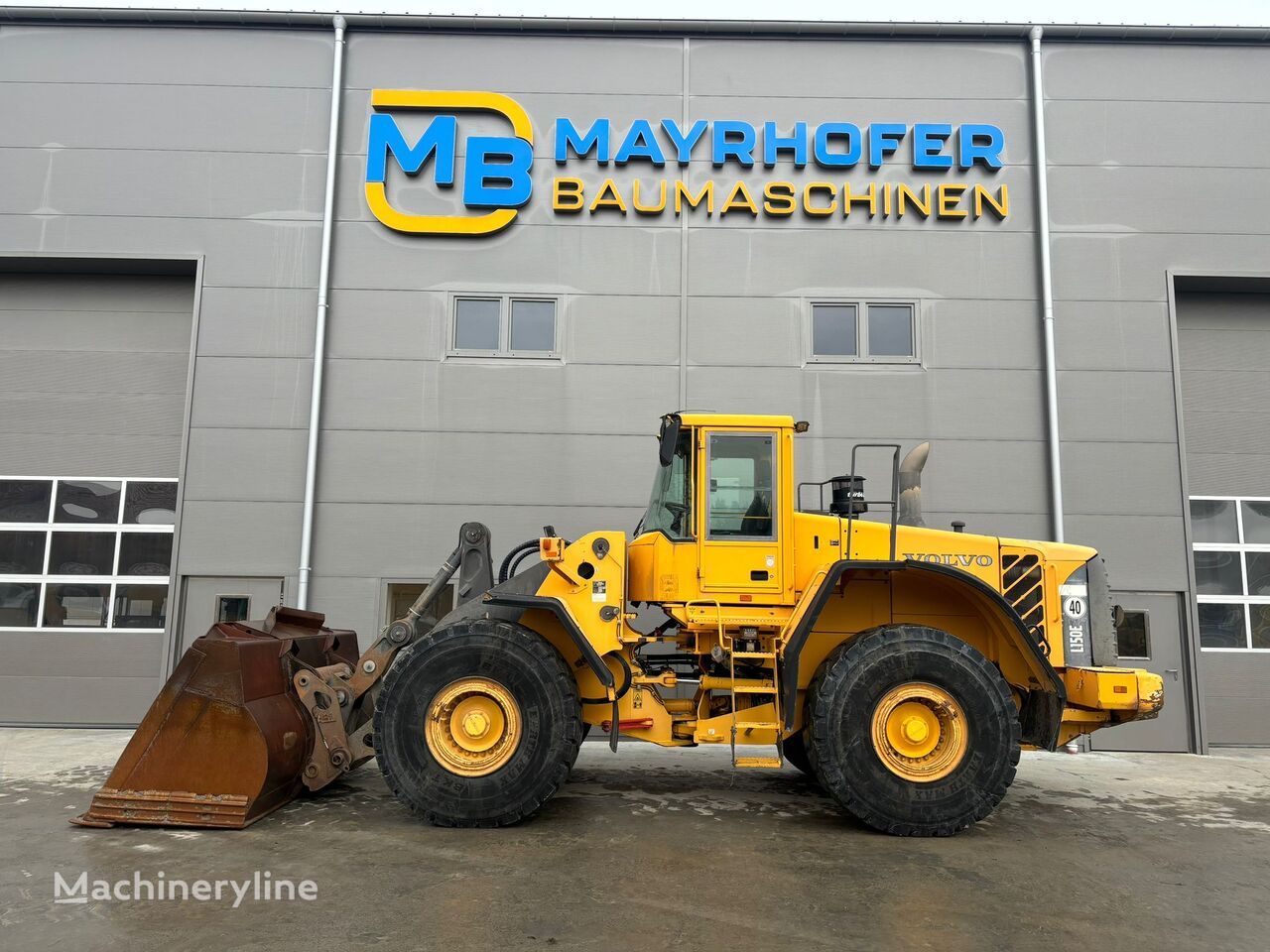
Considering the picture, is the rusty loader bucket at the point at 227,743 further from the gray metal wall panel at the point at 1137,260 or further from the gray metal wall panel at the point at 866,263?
the gray metal wall panel at the point at 1137,260

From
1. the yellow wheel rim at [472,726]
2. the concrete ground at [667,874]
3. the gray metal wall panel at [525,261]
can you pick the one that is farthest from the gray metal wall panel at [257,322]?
the yellow wheel rim at [472,726]

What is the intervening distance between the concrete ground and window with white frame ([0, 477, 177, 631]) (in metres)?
3.25

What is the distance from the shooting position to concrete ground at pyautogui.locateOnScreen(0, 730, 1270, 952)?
3736 mm

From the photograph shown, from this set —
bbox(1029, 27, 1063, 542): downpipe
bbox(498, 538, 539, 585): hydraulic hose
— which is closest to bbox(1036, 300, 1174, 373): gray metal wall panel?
bbox(1029, 27, 1063, 542): downpipe

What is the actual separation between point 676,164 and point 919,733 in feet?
25.0

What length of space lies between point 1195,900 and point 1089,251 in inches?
322

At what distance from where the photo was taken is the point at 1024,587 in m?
5.91

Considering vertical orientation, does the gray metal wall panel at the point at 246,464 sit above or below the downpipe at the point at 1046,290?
below

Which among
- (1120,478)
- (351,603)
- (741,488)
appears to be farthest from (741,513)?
(1120,478)

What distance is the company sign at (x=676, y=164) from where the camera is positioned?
32.9 ft

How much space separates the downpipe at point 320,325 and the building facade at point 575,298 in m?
0.13

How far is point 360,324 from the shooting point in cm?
982

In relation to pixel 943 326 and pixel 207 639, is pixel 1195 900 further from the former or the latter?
pixel 943 326

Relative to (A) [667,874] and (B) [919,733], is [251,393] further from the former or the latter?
(B) [919,733]
